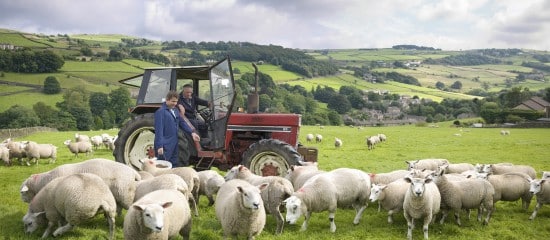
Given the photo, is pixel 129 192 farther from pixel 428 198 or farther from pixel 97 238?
pixel 428 198

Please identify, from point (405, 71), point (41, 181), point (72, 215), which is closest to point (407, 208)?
point (72, 215)

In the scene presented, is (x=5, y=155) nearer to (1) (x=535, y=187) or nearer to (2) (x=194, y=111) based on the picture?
(2) (x=194, y=111)

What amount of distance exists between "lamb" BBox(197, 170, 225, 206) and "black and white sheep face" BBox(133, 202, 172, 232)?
3.19m

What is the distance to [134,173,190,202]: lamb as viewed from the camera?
6527mm

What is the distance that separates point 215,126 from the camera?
9.24m

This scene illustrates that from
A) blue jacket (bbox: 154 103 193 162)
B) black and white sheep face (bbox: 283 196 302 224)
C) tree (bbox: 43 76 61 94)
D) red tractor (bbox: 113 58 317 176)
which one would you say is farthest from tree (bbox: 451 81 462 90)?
black and white sheep face (bbox: 283 196 302 224)

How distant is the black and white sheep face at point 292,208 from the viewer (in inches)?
262

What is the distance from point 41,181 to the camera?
285 inches

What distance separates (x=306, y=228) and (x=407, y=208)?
176 centimetres

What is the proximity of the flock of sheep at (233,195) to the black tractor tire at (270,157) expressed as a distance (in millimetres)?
373

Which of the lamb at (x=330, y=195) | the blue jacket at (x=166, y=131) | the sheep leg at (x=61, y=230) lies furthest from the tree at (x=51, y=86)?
the lamb at (x=330, y=195)

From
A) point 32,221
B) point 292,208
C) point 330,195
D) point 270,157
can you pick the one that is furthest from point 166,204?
point 270,157

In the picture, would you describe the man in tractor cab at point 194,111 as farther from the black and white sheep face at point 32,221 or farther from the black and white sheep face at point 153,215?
the black and white sheep face at point 153,215

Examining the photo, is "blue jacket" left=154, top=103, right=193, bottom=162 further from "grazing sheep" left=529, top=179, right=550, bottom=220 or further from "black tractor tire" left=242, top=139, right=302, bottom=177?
"grazing sheep" left=529, top=179, right=550, bottom=220
